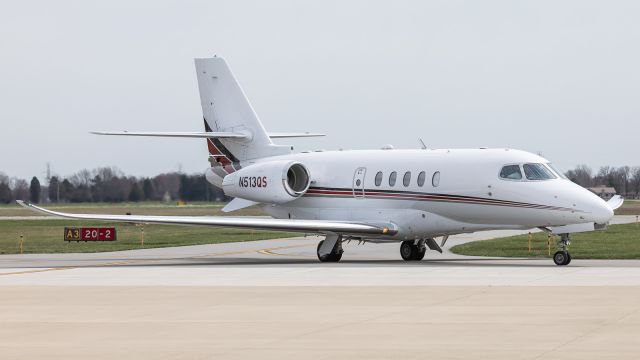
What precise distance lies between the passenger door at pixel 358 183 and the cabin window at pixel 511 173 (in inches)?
203

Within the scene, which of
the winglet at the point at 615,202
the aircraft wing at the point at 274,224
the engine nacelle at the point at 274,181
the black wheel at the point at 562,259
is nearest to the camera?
the black wheel at the point at 562,259

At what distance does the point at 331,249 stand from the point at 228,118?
779 centimetres

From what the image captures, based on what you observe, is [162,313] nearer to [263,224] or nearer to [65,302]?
[65,302]

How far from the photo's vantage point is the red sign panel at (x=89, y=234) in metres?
51.5

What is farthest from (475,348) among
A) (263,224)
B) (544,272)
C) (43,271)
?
(263,224)

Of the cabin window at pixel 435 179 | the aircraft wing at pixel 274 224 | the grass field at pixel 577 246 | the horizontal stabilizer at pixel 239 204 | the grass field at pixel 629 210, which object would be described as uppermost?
the cabin window at pixel 435 179

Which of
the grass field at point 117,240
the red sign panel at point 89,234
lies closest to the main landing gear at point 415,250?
the grass field at point 117,240

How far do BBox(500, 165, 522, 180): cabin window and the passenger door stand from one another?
5159 millimetres

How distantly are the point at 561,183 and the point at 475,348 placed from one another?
18.9 meters

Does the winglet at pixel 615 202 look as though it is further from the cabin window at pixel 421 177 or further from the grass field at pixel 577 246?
the cabin window at pixel 421 177

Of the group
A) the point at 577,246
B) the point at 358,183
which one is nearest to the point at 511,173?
the point at 358,183

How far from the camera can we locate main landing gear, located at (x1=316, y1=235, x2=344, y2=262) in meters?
36.1

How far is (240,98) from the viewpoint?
137 feet

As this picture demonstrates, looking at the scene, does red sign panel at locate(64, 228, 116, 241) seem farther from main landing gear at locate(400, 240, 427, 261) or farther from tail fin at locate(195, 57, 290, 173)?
main landing gear at locate(400, 240, 427, 261)
